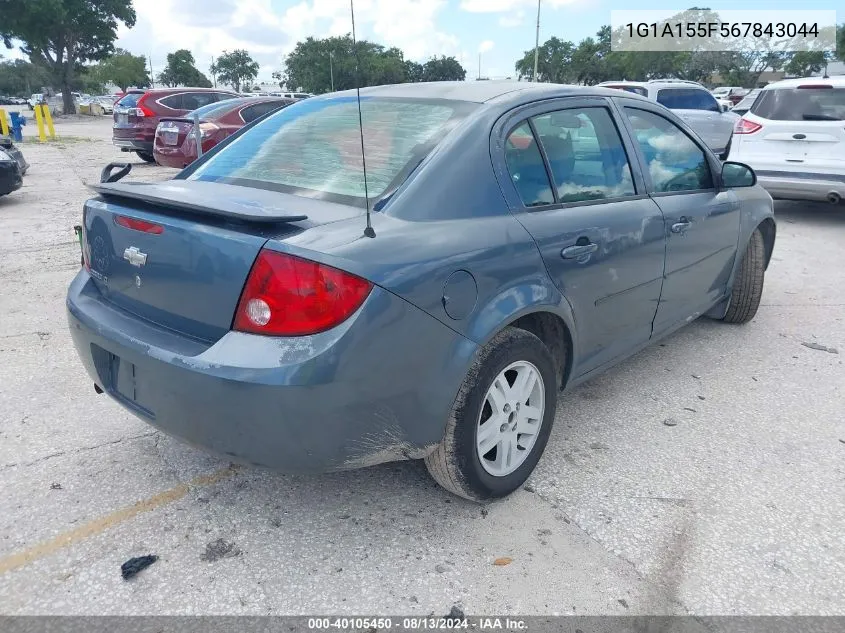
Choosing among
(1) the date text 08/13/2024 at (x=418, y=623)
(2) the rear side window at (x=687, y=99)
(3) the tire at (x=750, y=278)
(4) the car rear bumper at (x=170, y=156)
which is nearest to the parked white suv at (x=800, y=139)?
(3) the tire at (x=750, y=278)

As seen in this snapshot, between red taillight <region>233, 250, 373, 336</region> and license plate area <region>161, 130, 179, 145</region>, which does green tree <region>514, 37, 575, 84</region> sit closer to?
license plate area <region>161, 130, 179, 145</region>

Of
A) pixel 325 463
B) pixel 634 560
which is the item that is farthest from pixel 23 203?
pixel 634 560

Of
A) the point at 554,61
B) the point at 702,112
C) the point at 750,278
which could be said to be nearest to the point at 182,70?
the point at 554,61

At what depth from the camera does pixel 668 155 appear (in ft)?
11.7

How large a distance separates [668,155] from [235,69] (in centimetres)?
5885

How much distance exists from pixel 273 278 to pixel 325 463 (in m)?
0.62

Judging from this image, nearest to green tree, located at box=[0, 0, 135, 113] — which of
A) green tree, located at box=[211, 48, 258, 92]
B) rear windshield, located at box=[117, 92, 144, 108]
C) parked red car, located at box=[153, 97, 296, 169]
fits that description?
green tree, located at box=[211, 48, 258, 92]

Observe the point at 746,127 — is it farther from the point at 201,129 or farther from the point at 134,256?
the point at 134,256

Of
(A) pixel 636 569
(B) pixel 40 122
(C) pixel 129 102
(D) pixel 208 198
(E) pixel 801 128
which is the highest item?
(C) pixel 129 102

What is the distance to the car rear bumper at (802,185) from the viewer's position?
24.7 ft

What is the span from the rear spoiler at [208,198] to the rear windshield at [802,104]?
764cm

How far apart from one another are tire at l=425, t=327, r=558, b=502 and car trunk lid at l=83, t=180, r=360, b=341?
73 cm

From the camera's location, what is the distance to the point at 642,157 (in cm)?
332

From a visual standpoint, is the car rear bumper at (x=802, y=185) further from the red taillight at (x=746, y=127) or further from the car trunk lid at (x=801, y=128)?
the red taillight at (x=746, y=127)
